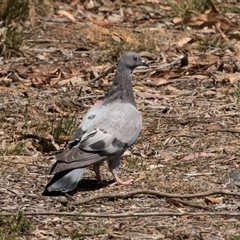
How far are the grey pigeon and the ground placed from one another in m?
0.15

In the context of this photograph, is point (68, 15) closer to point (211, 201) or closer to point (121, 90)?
point (121, 90)

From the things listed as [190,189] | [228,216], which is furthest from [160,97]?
[228,216]

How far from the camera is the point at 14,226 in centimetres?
592

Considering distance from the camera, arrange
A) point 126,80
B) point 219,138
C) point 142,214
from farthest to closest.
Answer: point 219,138, point 126,80, point 142,214

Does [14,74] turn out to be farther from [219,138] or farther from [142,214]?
[142,214]

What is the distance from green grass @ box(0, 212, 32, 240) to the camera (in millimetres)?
5871

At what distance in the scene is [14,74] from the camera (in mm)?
10633

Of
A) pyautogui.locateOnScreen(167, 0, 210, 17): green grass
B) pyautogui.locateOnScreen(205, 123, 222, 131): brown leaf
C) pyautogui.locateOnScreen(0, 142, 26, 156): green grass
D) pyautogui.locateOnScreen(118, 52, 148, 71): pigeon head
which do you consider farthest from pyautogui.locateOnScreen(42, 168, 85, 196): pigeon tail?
pyautogui.locateOnScreen(167, 0, 210, 17): green grass

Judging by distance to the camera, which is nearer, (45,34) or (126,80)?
(126,80)

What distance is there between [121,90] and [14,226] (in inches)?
83.1

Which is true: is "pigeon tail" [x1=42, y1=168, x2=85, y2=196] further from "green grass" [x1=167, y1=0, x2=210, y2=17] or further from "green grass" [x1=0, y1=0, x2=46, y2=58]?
"green grass" [x1=167, y1=0, x2=210, y2=17]

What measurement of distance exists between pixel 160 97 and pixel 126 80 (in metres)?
2.03

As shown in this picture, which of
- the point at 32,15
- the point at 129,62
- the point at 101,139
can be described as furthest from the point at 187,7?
the point at 101,139

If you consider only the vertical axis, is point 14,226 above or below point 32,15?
above
